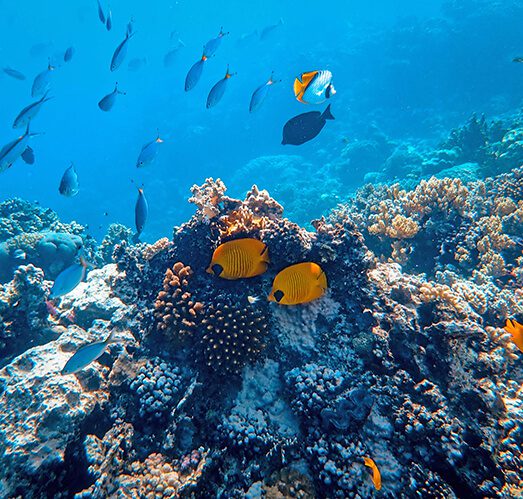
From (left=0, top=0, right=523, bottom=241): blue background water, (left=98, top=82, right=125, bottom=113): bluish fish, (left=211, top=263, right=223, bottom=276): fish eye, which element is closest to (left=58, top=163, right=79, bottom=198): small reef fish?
(left=98, top=82, right=125, bottom=113): bluish fish

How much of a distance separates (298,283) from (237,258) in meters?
0.59

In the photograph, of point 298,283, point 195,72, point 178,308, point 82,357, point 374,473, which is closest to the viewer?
point 374,473

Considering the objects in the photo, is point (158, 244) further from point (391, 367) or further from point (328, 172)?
point (328, 172)

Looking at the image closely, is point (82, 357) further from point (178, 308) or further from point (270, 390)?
point (270, 390)

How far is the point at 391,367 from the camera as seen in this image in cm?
308

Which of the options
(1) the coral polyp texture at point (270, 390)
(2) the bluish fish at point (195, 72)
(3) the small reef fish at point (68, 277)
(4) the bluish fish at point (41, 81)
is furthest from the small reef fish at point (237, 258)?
(4) the bluish fish at point (41, 81)

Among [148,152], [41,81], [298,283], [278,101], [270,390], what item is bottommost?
[270,390]

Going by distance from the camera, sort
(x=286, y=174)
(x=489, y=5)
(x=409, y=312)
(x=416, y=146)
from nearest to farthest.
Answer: (x=409, y=312)
(x=416, y=146)
(x=286, y=174)
(x=489, y=5)

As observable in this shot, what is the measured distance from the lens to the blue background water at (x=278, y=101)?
25.6m

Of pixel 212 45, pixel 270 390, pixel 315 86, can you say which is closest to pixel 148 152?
pixel 315 86

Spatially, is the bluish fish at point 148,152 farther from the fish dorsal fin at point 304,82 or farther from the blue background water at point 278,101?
the blue background water at point 278,101

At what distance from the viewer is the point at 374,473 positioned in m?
2.44

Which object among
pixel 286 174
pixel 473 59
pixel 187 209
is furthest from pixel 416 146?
pixel 187 209

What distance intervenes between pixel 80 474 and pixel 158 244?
2971 millimetres
